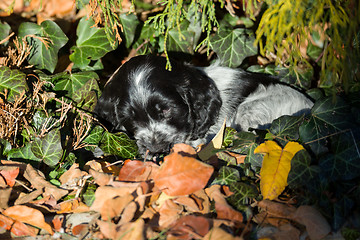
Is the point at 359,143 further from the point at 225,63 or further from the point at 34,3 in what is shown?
the point at 34,3

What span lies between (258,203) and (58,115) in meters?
2.45

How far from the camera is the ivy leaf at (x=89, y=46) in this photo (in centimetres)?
492

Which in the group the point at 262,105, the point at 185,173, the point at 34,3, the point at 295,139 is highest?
the point at 34,3

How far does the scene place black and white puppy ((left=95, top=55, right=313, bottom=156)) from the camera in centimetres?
414

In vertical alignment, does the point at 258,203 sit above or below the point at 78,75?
below

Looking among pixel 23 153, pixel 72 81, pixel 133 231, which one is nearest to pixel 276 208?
pixel 133 231

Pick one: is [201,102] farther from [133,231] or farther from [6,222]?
[6,222]

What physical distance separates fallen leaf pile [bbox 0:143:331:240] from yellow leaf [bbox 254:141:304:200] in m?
0.13

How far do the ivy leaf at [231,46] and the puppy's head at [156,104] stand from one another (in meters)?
0.82

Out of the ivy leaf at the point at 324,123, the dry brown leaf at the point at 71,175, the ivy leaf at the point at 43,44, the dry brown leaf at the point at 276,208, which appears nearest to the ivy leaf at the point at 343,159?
the ivy leaf at the point at 324,123

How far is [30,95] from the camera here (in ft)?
13.7

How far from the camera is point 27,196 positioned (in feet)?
10.1

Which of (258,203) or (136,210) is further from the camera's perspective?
(258,203)

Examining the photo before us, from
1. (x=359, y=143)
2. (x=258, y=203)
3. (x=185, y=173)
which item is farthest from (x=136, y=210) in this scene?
(x=359, y=143)
